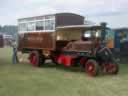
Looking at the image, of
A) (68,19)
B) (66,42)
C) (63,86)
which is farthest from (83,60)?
(63,86)

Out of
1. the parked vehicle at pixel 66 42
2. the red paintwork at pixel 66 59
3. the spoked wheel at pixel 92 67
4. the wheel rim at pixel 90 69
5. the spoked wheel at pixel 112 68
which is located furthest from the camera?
the red paintwork at pixel 66 59

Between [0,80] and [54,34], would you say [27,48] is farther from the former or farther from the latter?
[0,80]

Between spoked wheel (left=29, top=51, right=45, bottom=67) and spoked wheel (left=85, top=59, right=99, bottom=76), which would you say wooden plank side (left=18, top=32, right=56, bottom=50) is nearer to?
spoked wheel (left=29, top=51, right=45, bottom=67)

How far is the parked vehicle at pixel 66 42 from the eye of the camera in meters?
12.1

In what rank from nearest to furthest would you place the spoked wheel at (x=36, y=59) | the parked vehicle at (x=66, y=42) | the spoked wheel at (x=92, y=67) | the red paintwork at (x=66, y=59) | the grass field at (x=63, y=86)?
the grass field at (x=63, y=86) < the spoked wheel at (x=92, y=67) < the parked vehicle at (x=66, y=42) < the red paintwork at (x=66, y=59) < the spoked wheel at (x=36, y=59)

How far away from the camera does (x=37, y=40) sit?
1495 cm

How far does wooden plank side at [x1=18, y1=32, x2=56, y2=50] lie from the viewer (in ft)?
46.2

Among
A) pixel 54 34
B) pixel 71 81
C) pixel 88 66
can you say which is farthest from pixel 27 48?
pixel 71 81

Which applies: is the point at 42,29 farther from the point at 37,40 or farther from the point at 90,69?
the point at 90,69

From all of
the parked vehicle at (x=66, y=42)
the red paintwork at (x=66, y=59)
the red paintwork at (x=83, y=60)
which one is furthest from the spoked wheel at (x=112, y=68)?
the red paintwork at (x=66, y=59)

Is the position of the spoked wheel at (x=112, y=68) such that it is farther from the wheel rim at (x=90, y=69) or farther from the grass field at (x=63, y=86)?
the wheel rim at (x=90, y=69)

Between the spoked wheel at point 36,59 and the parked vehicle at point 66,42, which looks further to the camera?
the spoked wheel at point 36,59

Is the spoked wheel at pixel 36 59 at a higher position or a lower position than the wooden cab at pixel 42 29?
lower

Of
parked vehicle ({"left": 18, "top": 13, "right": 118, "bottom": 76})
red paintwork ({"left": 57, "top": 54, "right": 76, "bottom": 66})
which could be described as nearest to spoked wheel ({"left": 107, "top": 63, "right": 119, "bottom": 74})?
parked vehicle ({"left": 18, "top": 13, "right": 118, "bottom": 76})
